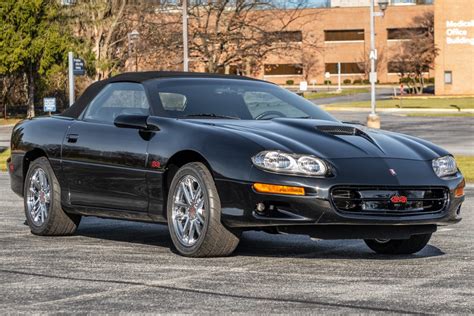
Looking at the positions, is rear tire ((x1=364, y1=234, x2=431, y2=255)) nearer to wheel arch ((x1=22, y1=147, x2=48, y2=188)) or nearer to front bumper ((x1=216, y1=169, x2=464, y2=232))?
front bumper ((x1=216, y1=169, x2=464, y2=232))

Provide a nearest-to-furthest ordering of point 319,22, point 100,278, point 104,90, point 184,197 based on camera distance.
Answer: point 100,278, point 184,197, point 104,90, point 319,22

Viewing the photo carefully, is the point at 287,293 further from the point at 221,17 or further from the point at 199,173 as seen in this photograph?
the point at 221,17

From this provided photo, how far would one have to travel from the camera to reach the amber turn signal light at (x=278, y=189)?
870 cm

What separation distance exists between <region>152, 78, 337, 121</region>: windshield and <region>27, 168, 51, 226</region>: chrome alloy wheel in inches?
64.6

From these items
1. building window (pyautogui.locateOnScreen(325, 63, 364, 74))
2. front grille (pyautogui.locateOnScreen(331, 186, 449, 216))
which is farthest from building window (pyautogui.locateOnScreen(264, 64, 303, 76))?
front grille (pyautogui.locateOnScreen(331, 186, 449, 216))

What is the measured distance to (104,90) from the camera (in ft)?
36.0

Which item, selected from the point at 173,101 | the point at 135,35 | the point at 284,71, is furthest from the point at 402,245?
the point at 284,71

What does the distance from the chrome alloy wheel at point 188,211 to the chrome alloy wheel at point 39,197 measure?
6.72 feet

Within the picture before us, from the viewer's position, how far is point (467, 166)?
25.7 meters

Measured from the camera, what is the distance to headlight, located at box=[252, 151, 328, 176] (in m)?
8.77

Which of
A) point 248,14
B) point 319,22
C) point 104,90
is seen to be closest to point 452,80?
point 319,22

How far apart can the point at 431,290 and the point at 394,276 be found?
29.3 inches

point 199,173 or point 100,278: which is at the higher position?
point 199,173

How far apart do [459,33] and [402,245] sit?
3869 inches
